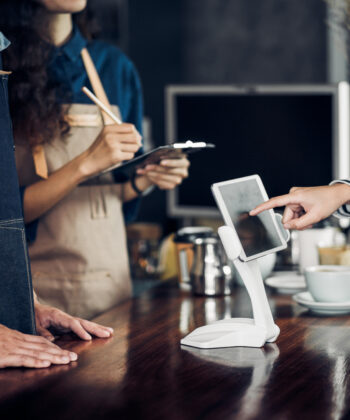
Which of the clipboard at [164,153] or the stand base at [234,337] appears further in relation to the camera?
the clipboard at [164,153]

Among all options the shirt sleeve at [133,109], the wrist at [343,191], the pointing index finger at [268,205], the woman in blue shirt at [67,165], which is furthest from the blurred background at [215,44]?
the pointing index finger at [268,205]

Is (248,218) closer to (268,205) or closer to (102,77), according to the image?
(268,205)

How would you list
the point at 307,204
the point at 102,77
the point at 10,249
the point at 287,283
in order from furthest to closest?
the point at 102,77 → the point at 287,283 → the point at 307,204 → the point at 10,249

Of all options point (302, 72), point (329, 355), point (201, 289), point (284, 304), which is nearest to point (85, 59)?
point (201, 289)

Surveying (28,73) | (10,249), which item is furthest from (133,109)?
(10,249)

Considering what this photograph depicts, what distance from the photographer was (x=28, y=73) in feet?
6.83

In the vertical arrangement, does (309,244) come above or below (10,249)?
below

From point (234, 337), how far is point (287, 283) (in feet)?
2.17

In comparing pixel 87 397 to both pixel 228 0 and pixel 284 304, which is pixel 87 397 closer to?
pixel 284 304

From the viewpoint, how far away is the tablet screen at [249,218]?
1.41 m

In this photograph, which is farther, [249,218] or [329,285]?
[329,285]

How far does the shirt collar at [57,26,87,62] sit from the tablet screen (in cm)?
95

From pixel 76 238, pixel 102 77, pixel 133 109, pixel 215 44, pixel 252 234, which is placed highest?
pixel 215 44

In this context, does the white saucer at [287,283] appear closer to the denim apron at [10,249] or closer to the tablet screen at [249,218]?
the tablet screen at [249,218]
